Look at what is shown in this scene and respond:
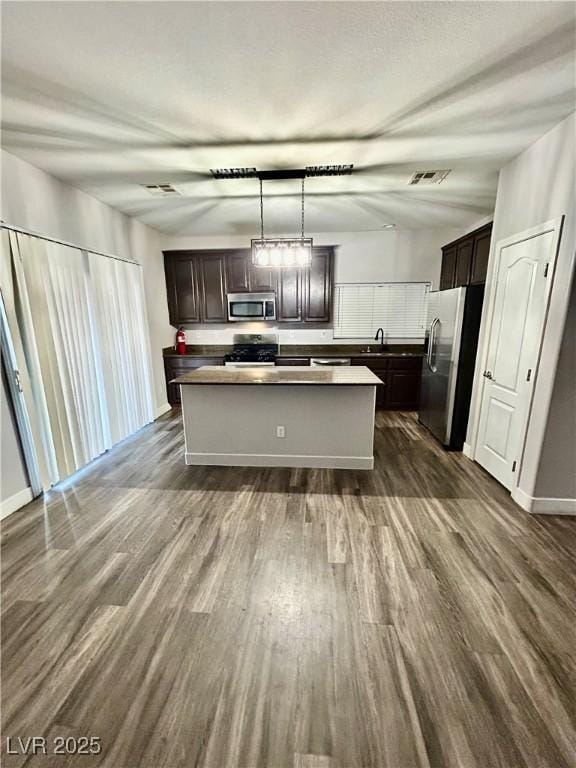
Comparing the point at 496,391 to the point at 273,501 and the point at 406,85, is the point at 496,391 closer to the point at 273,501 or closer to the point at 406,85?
the point at 273,501

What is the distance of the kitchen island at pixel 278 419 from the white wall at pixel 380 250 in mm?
2501

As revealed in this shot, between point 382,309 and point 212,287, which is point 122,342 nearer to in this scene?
point 212,287

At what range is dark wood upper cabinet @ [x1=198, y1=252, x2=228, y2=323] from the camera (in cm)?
505

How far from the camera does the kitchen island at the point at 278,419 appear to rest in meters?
Answer: 3.14

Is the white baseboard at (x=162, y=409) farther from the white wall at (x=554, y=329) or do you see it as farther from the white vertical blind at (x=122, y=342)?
the white wall at (x=554, y=329)

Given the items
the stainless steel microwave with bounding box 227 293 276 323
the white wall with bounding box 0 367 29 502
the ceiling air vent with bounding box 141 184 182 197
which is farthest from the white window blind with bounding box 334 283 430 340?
the white wall with bounding box 0 367 29 502

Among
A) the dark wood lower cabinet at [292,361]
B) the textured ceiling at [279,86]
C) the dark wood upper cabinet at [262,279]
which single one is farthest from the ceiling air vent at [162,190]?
the dark wood lower cabinet at [292,361]

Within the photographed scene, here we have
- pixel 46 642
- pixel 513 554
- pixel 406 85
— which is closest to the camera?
pixel 46 642

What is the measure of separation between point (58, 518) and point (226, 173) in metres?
3.22

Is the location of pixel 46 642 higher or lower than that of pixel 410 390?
lower

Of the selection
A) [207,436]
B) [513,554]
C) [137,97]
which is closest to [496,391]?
[513,554]

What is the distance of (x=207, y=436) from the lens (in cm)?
337

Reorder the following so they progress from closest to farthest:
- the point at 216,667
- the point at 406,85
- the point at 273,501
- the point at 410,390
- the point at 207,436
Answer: the point at 216,667 → the point at 406,85 → the point at 273,501 → the point at 207,436 → the point at 410,390

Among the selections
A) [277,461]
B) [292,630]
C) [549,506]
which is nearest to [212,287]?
[277,461]
